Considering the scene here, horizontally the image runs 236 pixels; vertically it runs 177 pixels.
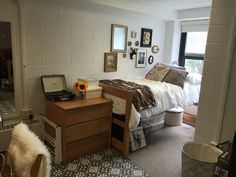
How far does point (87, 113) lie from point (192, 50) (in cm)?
264

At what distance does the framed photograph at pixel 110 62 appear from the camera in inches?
130

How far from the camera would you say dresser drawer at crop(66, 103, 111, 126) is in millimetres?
2344

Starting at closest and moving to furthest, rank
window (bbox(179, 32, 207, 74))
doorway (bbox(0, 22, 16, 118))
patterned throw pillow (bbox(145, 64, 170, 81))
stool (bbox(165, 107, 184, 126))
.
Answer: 1. doorway (bbox(0, 22, 16, 118))
2. patterned throw pillow (bbox(145, 64, 170, 81))
3. stool (bbox(165, 107, 184, 126))
4. window (bbox(179, 32, 207, 74))

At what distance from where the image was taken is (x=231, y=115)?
5.88ft

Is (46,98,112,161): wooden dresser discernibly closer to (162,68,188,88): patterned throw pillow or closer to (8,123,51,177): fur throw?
(8,123,51,177): fur throw

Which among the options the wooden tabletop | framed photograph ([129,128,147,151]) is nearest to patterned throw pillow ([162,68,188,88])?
framed photograph ([129,128,147,151])

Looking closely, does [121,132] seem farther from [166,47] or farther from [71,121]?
[166,47]

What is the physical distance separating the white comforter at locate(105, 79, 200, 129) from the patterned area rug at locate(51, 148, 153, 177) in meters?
0.46

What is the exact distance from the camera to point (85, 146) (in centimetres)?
258

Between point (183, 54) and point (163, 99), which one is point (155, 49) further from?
point (163, 99)

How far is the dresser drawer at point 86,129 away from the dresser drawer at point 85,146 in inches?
2.5

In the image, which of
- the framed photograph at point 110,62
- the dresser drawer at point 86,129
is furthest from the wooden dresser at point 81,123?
the framed photograph at point 110,62

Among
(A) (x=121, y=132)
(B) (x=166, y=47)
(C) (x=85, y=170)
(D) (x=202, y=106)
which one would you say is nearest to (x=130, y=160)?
(A) (x=121, y=132)

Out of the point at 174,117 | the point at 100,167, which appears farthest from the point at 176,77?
the point at 100,167
